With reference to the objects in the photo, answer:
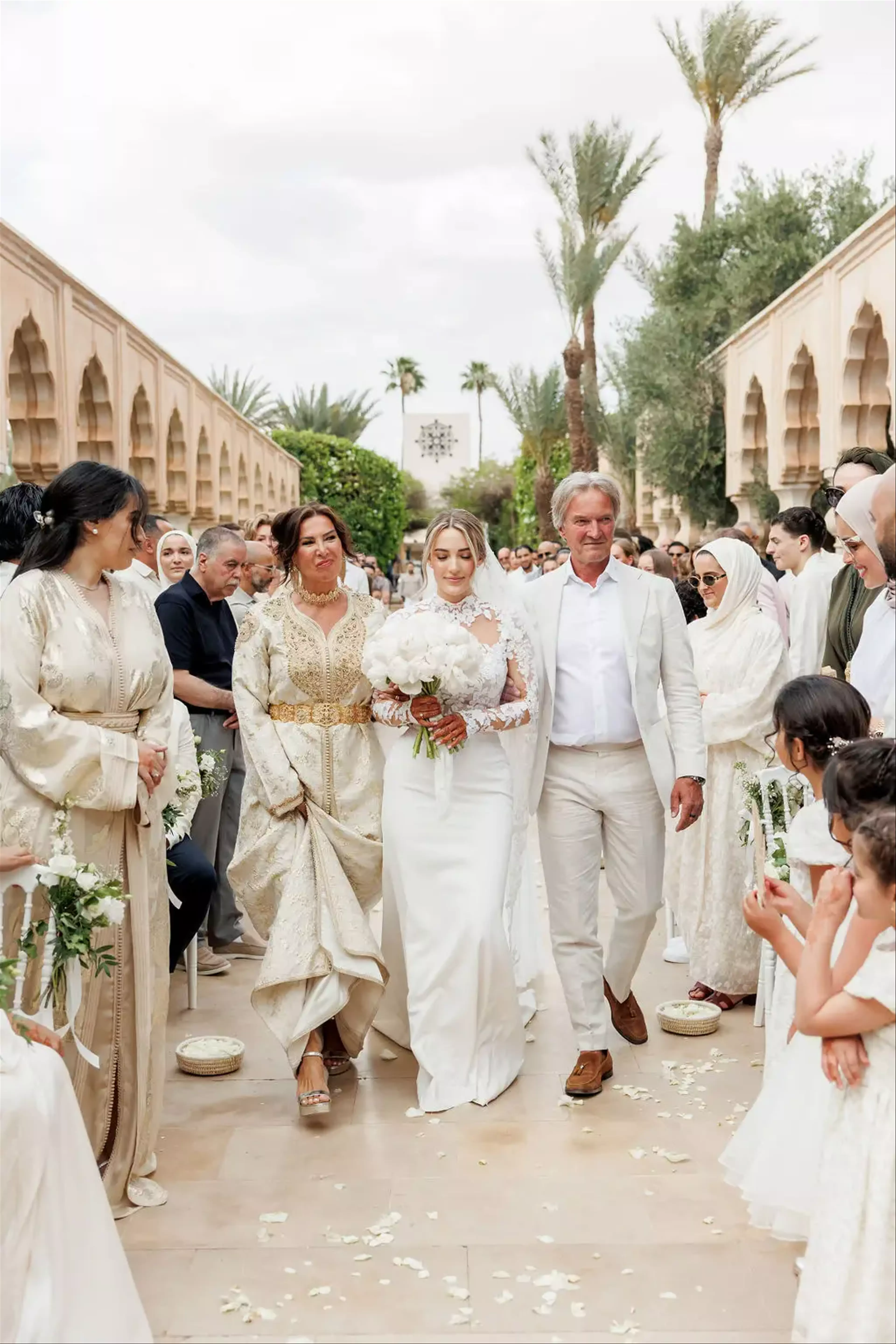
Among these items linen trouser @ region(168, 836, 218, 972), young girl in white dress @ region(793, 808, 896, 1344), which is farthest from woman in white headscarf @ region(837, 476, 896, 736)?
linen trouser @ region(168, 836, 218, 972)

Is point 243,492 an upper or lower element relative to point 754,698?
upper

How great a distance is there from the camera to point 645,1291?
143 inches

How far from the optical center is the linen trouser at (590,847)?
526 centimetres

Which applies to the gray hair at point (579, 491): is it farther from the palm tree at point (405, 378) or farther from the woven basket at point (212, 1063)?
the palm tree at point (405, 378)

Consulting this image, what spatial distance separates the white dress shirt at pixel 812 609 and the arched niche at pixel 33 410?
31.4ft

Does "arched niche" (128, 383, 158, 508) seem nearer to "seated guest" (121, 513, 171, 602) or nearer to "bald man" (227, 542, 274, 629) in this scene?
"bald man" (227, 542, 274, 629)

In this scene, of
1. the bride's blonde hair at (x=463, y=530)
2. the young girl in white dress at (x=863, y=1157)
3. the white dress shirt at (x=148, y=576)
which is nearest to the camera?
the young girl in white dress at (x=863, y=1157)

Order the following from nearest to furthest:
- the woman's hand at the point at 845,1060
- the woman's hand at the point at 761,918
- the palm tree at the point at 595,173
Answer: the woman's hand at the point at 845,1060 < the woman's hand at the point at 761,918 < the palm tree at the point at 595,173

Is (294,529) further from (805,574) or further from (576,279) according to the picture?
(576,279)

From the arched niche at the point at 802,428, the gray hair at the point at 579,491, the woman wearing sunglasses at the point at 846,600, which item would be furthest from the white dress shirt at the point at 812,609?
the arched niche at the point at 802,428

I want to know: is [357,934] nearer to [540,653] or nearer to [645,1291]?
[540,653]

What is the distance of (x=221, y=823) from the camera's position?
735cm

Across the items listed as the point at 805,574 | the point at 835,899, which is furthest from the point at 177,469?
the point at 835,899

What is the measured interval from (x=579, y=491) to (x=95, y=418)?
14887 mm
